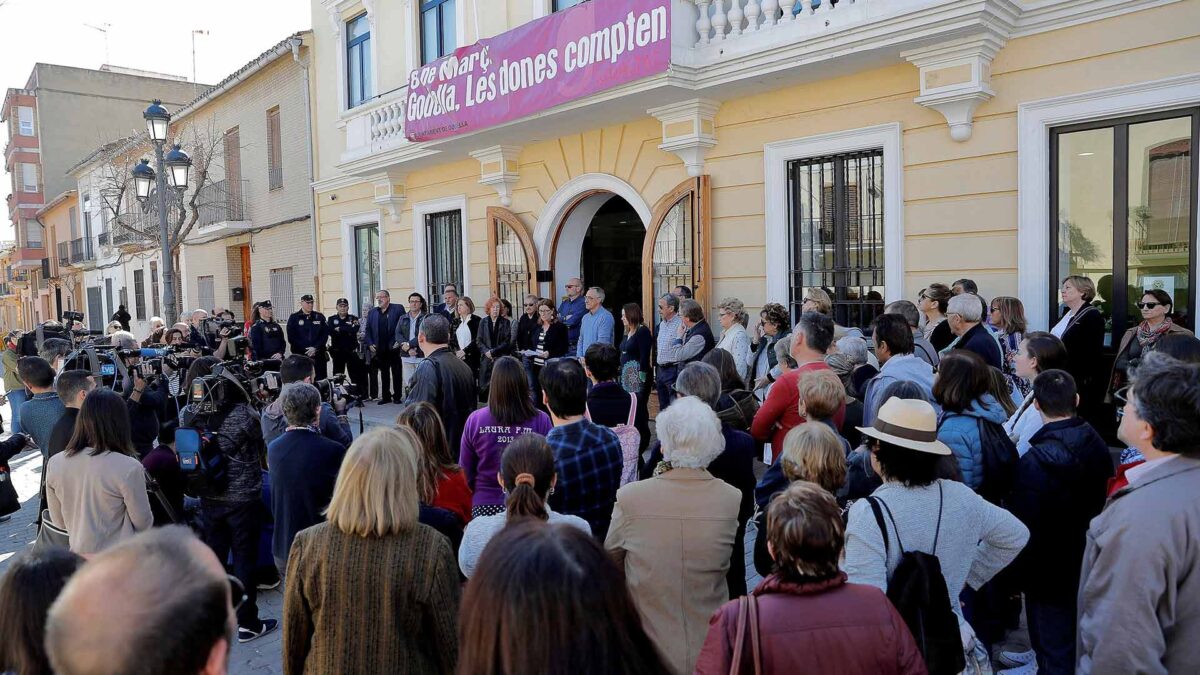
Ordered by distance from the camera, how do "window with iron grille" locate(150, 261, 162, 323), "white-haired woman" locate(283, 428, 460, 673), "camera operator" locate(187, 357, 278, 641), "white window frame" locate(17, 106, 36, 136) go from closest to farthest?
"white-haired woman" locate(283, 428, 460, 673)
"camera operator" locate(187, 357, 278, 641)
"window with iron grille" locate(150, 261, 162, 323)
"white window frame" locate(17, 106, 36, 136)

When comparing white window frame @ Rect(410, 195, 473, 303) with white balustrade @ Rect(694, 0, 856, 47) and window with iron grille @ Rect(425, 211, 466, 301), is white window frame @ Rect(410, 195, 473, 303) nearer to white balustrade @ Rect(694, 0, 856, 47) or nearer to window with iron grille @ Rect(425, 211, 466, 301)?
window with iron grille @ Rect(425, 211, 466, 301)

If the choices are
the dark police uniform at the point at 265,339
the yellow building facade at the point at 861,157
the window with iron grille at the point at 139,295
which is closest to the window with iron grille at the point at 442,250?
the yellow building facade at the point at 861,157

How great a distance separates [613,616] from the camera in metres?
1.37

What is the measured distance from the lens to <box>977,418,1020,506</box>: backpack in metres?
3.74

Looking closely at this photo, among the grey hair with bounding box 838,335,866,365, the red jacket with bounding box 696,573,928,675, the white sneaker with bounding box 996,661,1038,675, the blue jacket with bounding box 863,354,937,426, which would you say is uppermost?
the grey hair with bounding box 838,335,866,365

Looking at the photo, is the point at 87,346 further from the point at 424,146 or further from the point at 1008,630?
the point at 1008,630

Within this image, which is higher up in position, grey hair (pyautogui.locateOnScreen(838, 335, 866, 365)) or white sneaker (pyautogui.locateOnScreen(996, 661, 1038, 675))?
grey hair (pyautogui.locateOnScreen(838, 335, 866, 365))

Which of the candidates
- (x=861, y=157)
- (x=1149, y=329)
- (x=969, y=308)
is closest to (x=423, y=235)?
(x=861, y=157)

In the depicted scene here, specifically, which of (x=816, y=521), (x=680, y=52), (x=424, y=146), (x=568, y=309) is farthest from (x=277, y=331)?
(x=816, y=521)

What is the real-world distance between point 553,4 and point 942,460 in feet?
31.7

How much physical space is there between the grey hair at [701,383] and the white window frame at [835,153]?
4.37m

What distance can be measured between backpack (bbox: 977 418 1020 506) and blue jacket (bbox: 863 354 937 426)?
68 cm

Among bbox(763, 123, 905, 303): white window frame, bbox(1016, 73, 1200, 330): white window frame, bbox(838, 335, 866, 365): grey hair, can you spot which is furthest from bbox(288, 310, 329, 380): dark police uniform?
bbox(1016, 73, 1200, 330): white window frame

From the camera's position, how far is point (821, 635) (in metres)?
2.01
